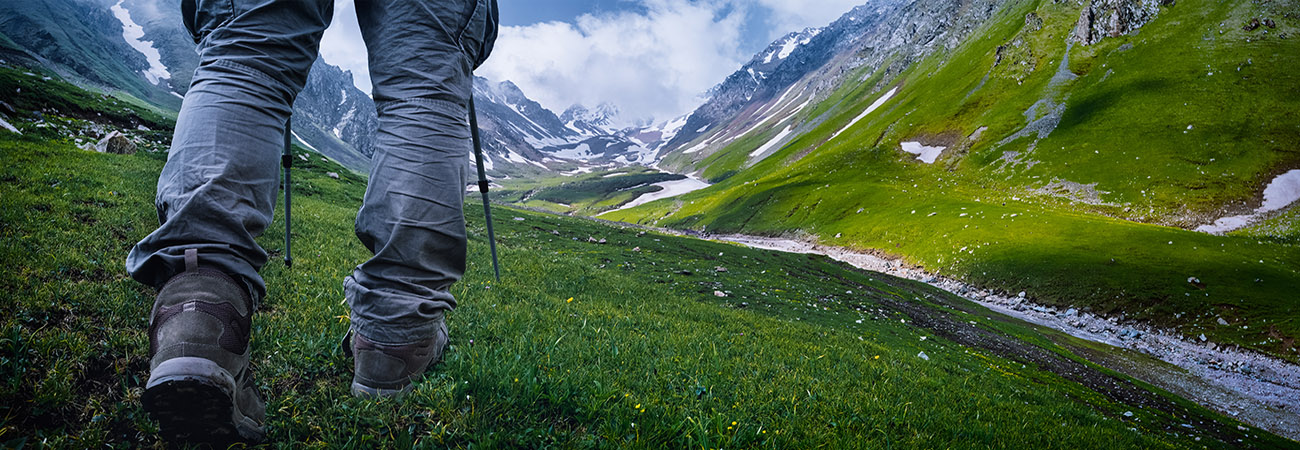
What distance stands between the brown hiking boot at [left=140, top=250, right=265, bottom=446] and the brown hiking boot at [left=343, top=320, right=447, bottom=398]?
18.9 inches

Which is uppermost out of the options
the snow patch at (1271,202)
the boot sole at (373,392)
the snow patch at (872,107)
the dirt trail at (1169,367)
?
the snow patch at (872,107)

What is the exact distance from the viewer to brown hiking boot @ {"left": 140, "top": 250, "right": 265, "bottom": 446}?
1.83 m

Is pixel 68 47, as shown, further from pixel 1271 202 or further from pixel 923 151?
pixel 1271 202

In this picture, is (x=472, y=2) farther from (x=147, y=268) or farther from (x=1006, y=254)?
(x=1006, y=254)

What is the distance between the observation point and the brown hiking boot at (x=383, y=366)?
8.57 feet

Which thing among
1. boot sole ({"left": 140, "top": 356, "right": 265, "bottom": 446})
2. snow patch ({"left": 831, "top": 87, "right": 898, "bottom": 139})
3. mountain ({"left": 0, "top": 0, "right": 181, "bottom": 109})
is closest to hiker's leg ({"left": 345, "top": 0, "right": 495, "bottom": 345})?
boot sole ({"left": 140, "top": 356, "right": 265, "bottom": 446})

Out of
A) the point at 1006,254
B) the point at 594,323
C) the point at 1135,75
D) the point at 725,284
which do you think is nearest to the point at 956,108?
the point at 1135,75

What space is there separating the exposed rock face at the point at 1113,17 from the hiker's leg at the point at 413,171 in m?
129

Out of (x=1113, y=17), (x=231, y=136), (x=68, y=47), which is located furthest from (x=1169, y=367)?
(x=68, y=47)

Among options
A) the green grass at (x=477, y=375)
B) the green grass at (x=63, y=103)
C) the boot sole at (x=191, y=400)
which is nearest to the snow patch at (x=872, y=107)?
the green grass at (x=63, y=103)

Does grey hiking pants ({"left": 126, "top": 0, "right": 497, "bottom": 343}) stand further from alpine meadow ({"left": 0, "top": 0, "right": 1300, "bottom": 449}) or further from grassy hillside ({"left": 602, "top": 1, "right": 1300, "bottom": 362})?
grassy hillside ({"left": 602, "top": 1, "right": 1300, "bottom": 362})

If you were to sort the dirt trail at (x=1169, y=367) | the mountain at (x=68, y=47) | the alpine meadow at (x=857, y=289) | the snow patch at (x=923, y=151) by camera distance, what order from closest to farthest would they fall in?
1. the alpine meadow at (x=857, y=289)
2. the dirt trail at (x=1169, y=367)
3. the snow patch at (x=923, y=151)
4. the mountain at (x=68, y=47)

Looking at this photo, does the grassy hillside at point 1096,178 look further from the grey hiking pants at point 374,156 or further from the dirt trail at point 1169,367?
the grey hiking pants at point 374,156

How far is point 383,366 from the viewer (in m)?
2.64
